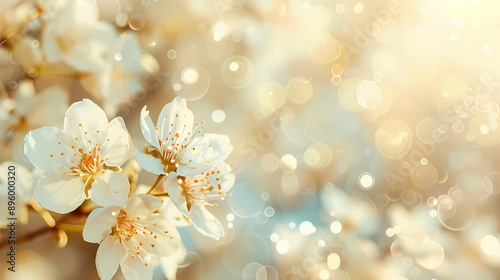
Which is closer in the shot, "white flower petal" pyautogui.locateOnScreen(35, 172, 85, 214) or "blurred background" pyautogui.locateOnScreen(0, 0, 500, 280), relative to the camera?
"white flower petal" pyautogui.locateOnScreen(35, 172, 85, 214)

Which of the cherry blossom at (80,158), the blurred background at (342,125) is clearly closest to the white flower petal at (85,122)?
the cherry blossom at (80,158)

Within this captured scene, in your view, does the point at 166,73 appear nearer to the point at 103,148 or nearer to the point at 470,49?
the point at 103,148

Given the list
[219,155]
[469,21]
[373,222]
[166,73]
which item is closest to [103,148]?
[219,155]

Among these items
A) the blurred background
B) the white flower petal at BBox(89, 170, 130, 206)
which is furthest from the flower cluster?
the blurred background

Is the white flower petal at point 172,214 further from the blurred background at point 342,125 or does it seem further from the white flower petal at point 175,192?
the blurred background at point 342,125

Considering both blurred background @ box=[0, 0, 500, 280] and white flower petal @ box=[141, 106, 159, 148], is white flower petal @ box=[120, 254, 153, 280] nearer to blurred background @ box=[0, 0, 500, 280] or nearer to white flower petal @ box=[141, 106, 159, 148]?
white flower petal @ box=[141, 106, 159, 148]

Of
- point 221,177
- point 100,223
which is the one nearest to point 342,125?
point 221,177
